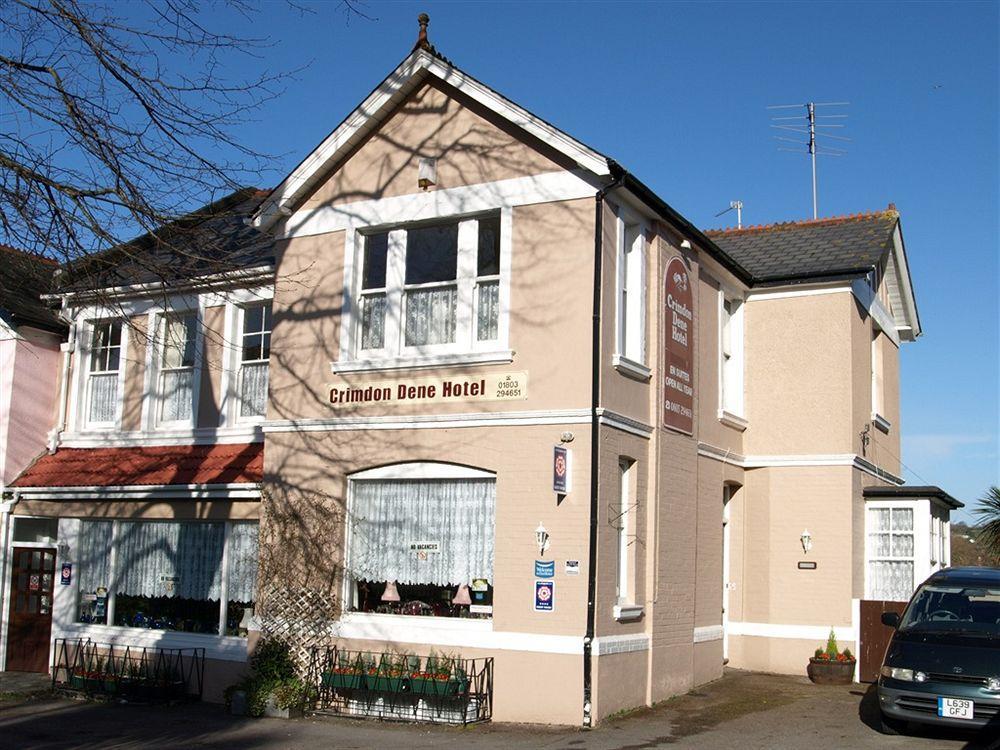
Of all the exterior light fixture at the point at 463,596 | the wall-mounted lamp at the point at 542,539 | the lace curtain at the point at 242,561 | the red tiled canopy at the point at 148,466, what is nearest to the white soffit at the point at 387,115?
the red tiled canopy at the point at 148,466

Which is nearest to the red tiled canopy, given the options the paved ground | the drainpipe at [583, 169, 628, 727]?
the paved ground

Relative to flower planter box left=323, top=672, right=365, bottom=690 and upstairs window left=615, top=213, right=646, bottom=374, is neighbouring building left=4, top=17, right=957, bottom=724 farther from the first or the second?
flower planter box left=323, top=672, right=365, bottom=690

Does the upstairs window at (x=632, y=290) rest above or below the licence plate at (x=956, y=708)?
above

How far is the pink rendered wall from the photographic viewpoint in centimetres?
1897

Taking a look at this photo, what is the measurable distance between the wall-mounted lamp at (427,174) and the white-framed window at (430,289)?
0.52m

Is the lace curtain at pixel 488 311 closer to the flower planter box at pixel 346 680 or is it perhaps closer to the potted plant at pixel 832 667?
the flower planter box at pixel 346 680

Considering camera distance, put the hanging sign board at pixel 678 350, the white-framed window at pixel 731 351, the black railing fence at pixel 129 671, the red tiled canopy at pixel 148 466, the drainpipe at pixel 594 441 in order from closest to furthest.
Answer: the drainpipe at pixel 594 441 < the hanging sign board at pixel 678 350 < the black railing fence at pixel 129 671 < the red tiled canopy at pixel 148 466 < the white-framed window at pixel 731 351

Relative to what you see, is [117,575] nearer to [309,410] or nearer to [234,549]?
[234,549]

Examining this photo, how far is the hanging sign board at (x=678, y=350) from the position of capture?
51.3 feet

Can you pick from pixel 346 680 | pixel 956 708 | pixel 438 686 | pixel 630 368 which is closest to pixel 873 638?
pixel 956 708

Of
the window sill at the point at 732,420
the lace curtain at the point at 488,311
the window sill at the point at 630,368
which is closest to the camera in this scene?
the window sill at the point at 630,368

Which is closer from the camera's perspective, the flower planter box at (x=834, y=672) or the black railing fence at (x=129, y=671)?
the black railing fence at (x=129, y=671)

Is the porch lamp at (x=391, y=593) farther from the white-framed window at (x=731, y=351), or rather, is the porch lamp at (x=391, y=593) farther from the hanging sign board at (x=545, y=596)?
the white-framed window at (x=731, y=351)

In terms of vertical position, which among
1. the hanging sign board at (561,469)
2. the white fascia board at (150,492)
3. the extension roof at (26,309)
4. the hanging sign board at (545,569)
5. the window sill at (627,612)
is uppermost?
the extension roof at (26,309)
